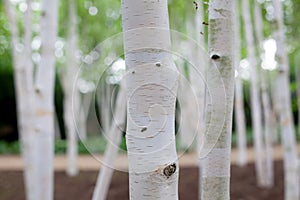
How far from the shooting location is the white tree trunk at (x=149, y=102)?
1.28 meters

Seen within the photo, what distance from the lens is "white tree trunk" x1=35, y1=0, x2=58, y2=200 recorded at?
4012 millimetres

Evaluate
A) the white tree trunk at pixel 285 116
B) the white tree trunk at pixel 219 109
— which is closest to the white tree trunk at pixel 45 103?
the white tree trunk at pixel 285 116

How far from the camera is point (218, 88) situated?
4.78 feet

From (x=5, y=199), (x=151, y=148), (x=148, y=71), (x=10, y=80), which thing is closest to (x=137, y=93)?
(x=148, y=71)

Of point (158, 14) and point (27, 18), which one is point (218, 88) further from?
point (27, 18)

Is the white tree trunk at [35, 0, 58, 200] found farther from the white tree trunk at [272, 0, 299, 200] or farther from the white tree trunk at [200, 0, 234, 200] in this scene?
the white tree trunk at [200, 0, 234, 200]

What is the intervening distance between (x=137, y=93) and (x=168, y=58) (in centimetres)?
A: 15

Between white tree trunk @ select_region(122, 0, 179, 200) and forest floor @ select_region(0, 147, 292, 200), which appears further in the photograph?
forest floor @ select_region(0, 147, 292, 200)

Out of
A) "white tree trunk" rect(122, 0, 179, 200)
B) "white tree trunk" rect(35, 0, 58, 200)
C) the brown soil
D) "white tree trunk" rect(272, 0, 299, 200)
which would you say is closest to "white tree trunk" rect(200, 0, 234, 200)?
"white tree trunk" rect(122, 0, 179, 200)

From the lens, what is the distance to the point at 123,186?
845 centimetres

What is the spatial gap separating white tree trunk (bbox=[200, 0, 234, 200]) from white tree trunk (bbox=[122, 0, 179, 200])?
0.20m

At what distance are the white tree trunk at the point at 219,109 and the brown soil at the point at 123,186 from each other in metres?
6.03

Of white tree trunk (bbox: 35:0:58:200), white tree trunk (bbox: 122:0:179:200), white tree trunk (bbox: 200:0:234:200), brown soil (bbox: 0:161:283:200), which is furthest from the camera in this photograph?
→ brown soil (bbox: 0:161:283:200)

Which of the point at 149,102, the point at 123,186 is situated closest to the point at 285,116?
the point at 149,102
